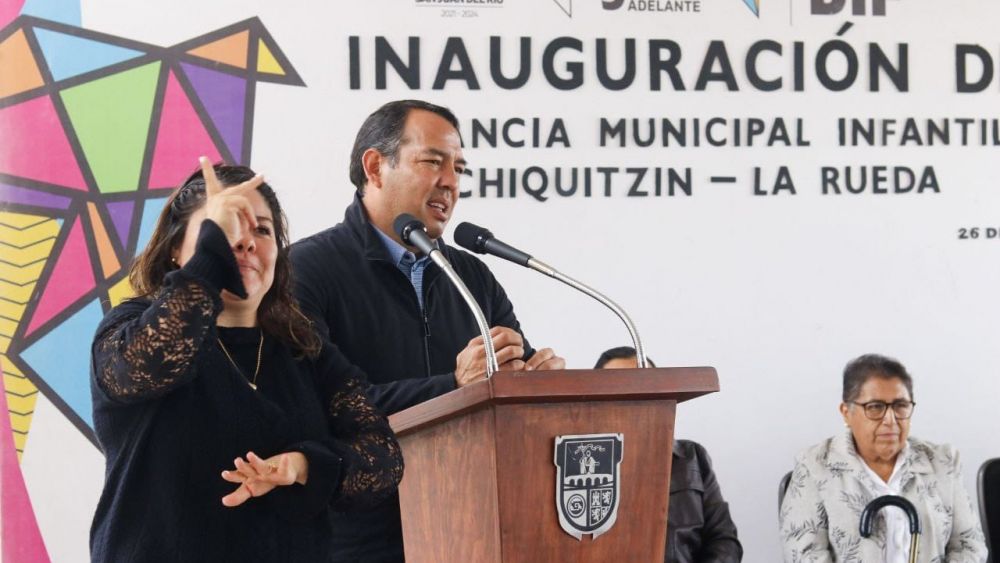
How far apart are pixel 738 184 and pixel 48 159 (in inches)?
Result: 94.3

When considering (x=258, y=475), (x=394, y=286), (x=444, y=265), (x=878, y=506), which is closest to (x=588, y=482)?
(x=444, y=265)

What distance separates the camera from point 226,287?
1.69m

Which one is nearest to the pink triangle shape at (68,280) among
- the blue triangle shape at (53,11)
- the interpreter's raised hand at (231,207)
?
the blue triangle shape at (53,11)

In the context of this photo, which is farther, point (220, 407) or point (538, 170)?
point (538, 170)

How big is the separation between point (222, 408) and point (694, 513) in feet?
8.14

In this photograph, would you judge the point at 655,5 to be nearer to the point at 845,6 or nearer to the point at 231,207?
the point at 845,6

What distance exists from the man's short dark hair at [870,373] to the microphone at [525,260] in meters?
2.19

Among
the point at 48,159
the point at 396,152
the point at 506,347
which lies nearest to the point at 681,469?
the point at 396,152

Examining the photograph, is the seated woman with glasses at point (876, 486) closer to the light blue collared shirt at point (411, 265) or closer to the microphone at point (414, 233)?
the light blue collared shirt at point (411, 265)

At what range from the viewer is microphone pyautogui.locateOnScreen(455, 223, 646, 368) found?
86.7 inches

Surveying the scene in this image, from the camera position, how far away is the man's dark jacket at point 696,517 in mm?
3893

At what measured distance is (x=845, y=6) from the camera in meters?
4.61

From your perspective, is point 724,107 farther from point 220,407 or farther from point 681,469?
point 220,407

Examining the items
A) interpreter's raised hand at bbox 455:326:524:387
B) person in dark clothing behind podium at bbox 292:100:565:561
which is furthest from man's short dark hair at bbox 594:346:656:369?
interpreter's raised hand at bbox 455:326:524:387
